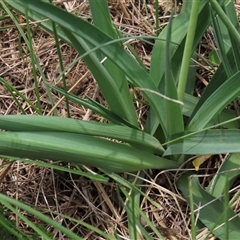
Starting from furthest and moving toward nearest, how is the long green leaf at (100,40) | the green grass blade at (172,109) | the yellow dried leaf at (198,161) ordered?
the yellow dried leaf at (198,161), the green grass blade at (172,109), the long green leaf at (100,40)

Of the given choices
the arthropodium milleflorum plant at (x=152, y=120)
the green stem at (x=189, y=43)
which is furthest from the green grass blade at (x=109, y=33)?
the green stem at (x=189, y=43)

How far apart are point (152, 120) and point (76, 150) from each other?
207mm

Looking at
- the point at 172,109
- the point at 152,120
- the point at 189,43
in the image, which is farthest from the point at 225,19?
the point at 152,120

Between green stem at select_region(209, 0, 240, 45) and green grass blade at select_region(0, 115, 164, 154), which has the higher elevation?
green stem at select_region(209, 0, 240, 45)

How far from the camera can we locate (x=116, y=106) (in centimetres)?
85

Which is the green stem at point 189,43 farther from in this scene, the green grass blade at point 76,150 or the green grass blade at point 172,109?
the green grass blade at point 76,150

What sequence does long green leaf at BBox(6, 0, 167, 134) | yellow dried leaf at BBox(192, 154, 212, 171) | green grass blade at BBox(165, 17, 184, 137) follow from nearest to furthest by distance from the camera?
long green leaf at BBox(6, 0, 167, 134), green grass blade at BBox(165, 17, 184, 137), yellow dried leaf at BBox(192, 154, 212, 171)

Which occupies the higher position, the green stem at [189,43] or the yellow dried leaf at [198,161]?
the green stem at [189,43]

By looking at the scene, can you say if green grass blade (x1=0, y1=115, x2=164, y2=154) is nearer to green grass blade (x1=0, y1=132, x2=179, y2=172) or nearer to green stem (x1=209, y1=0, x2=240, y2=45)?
green grass blade (x1=0, y1=132, x2=179, y2=172)

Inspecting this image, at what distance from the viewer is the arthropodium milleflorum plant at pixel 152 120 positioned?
0.76 m

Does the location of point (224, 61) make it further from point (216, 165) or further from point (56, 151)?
point (56, 151)

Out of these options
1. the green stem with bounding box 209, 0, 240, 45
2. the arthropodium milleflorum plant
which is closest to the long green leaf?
the arthropodium milleflorum plant

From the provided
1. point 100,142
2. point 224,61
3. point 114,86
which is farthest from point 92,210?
point 224,61

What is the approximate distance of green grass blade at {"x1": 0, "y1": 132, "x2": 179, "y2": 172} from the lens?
2.53ft
